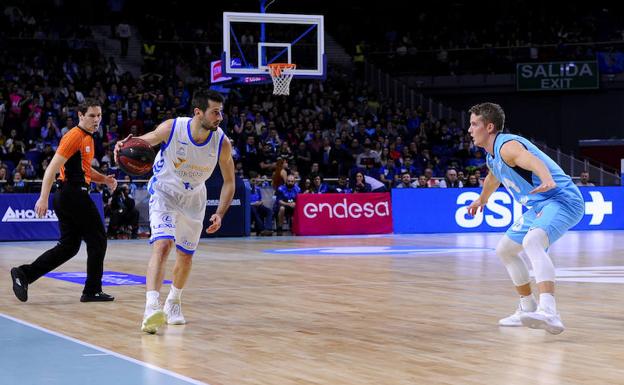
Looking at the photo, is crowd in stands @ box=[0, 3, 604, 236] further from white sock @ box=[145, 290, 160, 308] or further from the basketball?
white sock @ box=[145, 290, 160, 308]

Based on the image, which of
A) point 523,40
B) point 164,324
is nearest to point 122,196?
point 164,324

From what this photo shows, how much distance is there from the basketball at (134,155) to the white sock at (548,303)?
333 centimetres

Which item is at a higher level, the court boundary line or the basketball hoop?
the basketball hoop

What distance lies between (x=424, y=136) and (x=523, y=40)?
8928 mm

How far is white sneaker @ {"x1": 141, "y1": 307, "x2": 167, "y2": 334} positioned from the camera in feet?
24.8

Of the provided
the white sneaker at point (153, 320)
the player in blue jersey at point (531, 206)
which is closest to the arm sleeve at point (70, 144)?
the white sneaker at point (153, 320)

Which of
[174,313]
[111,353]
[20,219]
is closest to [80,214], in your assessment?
[174,313]

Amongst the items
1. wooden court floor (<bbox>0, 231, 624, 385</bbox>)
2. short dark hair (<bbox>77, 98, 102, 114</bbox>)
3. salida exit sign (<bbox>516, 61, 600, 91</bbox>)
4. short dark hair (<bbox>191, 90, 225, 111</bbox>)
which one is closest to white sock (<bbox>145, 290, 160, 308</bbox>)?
wooden court floor (<bbox>0, 231, 624, 385</bbox>)

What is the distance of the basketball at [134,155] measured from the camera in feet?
26.3

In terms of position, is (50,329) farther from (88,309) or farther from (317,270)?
(317,270)

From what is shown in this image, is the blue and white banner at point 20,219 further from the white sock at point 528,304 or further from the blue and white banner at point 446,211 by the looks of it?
the white sock at point 528,304

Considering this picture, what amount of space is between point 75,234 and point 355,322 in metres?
3.33

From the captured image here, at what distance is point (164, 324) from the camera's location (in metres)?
8.28

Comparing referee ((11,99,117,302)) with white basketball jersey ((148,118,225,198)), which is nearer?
white basketball jersey ((148,118,225,198))
